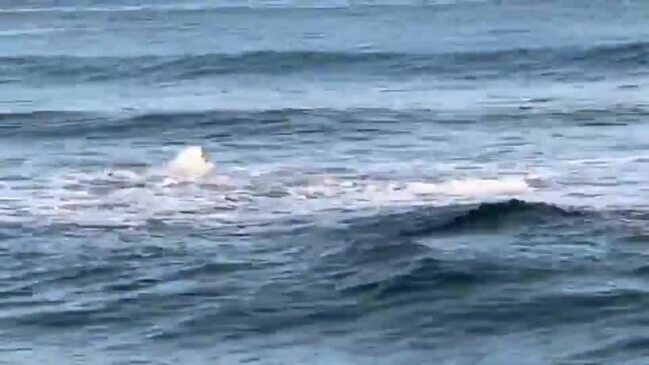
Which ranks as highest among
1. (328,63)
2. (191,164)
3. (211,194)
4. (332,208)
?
(332,208)

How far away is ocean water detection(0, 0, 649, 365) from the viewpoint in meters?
17.9

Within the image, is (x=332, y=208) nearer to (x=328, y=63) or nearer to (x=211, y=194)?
(x=211, y=194)

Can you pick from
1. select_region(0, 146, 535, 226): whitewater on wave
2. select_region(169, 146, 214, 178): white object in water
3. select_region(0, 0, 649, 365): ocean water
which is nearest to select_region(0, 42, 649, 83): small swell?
select_region(0, 0, 649, 365): ocean water

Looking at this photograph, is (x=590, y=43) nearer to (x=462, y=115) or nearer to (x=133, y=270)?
(x=462, y=115)

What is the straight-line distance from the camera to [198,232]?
2241 centimetres

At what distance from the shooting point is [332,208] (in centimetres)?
2362

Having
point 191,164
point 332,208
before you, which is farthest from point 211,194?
point 191,164

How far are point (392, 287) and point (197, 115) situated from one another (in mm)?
16949

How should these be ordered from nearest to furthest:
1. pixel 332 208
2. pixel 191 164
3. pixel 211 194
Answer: pixel 332 208, pixel 211 194, pixel 191 164

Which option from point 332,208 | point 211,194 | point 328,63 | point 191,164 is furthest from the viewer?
point 328,63

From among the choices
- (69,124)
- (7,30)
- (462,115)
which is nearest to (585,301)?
(462,115)

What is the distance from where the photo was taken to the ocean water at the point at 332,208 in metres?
17.9

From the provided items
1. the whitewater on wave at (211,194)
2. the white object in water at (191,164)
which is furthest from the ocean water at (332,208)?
the white object in water at (191,164)

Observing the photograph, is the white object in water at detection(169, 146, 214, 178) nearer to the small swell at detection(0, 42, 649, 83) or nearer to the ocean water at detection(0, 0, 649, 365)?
the ocean water at detection(0, 0, 649, 365)
